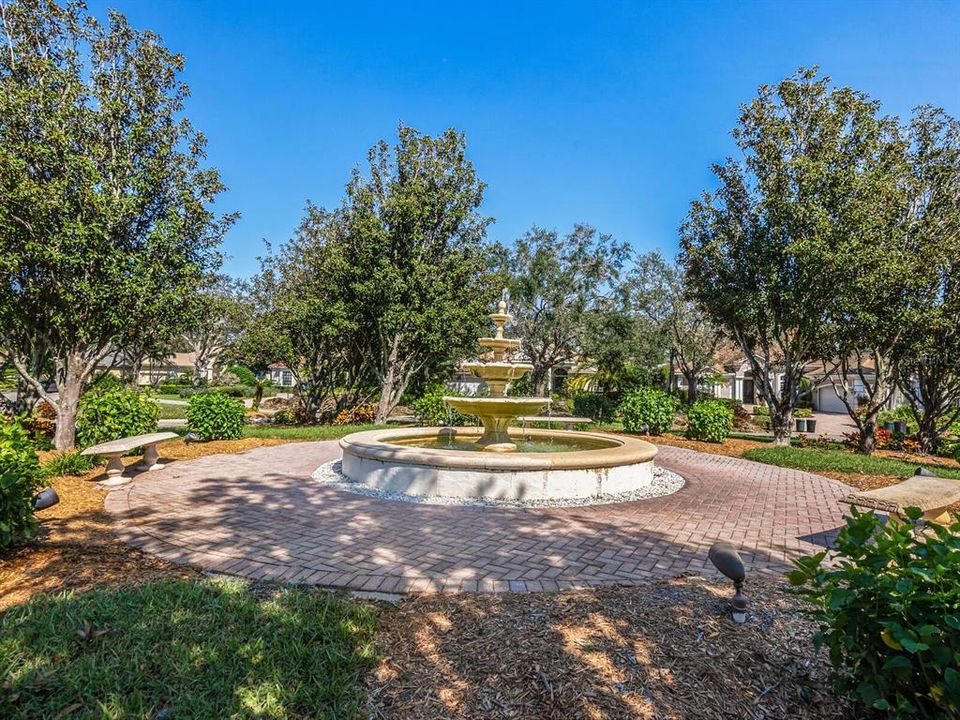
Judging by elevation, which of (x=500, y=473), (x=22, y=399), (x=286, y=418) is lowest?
(x=286, y=418)

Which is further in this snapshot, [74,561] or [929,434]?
[929,434]

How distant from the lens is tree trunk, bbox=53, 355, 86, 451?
1038 centimetres

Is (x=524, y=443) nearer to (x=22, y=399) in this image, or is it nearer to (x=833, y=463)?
(x=833, y=463)

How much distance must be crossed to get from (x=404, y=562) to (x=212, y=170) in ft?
35.7

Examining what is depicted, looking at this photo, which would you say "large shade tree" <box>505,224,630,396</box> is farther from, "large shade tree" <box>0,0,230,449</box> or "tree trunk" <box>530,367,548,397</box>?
"large shade tree" <box>0,0,230,449</box>

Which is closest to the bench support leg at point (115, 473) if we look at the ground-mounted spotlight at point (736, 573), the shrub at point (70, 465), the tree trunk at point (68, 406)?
the shrub at point (70, 465)

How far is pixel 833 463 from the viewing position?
10344 millimetres

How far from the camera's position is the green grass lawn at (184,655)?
8.16 ft

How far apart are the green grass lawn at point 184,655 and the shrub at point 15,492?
4.35ft

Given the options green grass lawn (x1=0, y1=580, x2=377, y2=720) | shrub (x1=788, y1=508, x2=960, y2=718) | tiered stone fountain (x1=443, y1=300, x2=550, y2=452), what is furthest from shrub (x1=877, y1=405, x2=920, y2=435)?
green grass lawn (x1=0, y1=580, x2=377, y2=720)

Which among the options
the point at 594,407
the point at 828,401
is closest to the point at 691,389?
the point at 594,407

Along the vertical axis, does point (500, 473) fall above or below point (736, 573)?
below

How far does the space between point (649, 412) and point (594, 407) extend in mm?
8373

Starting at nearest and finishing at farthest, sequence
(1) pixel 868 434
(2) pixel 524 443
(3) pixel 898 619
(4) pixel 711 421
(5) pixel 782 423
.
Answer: (3) pixel 898 619 < (2) pixel 524 443 < (1) pixel 868 434 < (4) pixel 711 421 < (5) pixel 782 423
